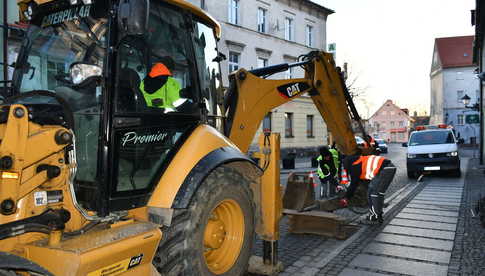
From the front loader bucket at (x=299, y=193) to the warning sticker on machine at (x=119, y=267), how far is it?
4686 mm

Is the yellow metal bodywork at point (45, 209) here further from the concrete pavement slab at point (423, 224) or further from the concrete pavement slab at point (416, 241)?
the concrete pavement slab at point (423, 224)

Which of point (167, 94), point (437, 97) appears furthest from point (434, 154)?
point (437, 97)

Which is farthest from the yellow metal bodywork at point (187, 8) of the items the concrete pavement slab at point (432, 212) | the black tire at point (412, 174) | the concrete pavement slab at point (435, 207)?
the black tire at point (412, 174)

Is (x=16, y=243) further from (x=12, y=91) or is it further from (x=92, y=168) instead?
(x=12, y=91)

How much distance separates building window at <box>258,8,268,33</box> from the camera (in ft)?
84.7

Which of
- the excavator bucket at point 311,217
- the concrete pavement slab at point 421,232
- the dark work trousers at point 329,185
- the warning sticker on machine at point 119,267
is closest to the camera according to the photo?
the warning sticker on machine at point 119,267

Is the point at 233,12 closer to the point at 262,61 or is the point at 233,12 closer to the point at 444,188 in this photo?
the point at 262,61

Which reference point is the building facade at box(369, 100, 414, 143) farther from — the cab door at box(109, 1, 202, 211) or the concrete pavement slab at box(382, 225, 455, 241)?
the cab door at box(109, 1, 202, 211)

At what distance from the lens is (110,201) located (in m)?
3.09

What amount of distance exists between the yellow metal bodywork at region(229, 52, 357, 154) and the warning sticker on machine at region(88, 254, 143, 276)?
260cm

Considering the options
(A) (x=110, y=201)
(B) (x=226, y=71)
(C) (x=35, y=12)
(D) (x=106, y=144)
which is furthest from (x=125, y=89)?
(B) (x=226, y=71)

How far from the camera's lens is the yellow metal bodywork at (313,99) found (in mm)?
5465

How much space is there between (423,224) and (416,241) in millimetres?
1270

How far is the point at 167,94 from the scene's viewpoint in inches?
141
